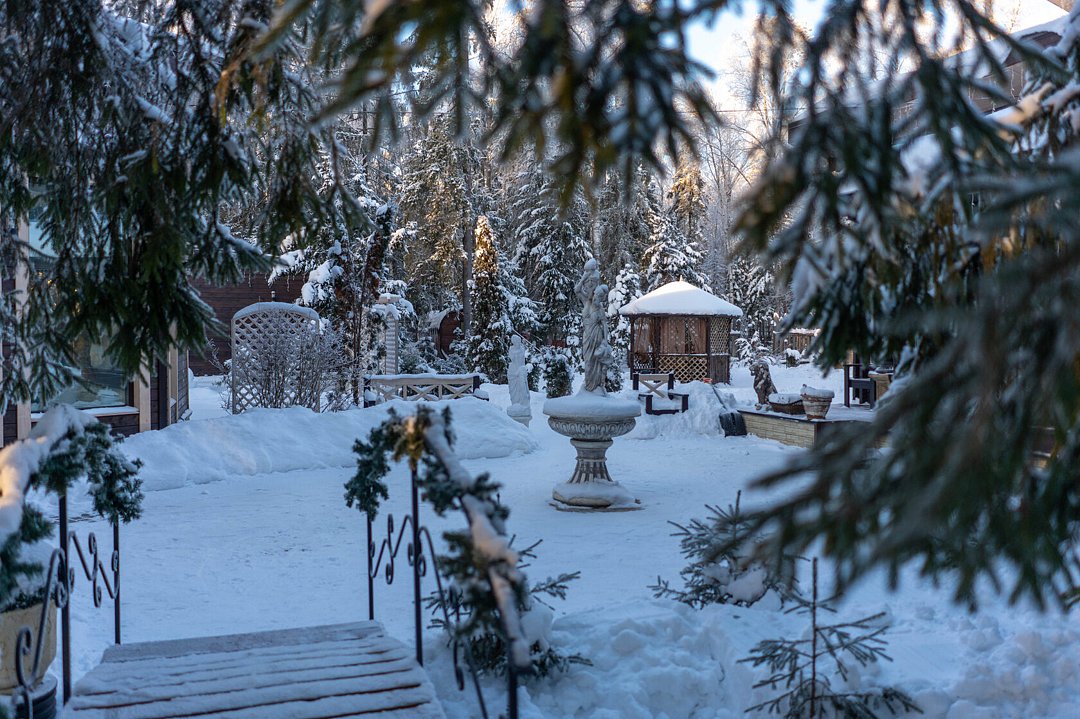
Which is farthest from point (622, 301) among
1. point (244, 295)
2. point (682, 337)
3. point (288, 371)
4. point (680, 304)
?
point (288, 371)

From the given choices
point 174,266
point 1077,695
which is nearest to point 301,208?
point 174,266

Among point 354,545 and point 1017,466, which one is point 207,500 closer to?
point 354,545

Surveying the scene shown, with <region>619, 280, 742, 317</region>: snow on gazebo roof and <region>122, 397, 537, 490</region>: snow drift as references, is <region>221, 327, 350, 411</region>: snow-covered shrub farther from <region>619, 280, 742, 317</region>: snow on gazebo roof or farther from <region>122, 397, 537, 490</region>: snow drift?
<region>619, 280, 742, 317</region>: snow on gazebo roof

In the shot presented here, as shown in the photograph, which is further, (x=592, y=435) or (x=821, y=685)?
(x=592, y=435)

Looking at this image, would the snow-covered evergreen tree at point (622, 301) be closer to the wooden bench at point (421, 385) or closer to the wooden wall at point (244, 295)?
the wooden wall at point (244, 295)

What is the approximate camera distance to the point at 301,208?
4.35 meters

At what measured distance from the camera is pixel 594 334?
10367mm

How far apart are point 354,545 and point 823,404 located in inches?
329

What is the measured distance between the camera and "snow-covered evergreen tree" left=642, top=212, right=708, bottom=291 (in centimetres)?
3080

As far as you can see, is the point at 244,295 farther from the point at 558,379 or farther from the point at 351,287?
the point at 558,379

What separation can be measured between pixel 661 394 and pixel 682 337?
843cm

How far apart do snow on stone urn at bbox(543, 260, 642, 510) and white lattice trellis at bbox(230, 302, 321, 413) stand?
244 inches

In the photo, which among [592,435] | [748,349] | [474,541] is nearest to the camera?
[474,541]

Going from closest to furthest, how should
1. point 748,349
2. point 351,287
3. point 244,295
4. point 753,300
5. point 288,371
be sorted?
1. point 288,371
2. point 351,287
3. point 244,295
4. point 748,349
5. point 753,300
